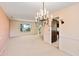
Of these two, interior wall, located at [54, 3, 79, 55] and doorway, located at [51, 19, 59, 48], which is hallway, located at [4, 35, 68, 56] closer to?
doorway, located at [51, 19, 59, 48]

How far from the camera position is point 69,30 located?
14.7ft

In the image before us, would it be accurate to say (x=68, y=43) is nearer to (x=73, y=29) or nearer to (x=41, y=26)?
(x=73, y=29)

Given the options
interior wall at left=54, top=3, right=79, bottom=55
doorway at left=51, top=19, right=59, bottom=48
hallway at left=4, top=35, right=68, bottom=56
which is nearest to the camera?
interior wall at left=54, top=3, right=79, bottom=55

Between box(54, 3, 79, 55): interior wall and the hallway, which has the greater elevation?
box(54, 3, 79, 55): interior wall

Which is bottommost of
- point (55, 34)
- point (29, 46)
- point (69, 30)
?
point (29, 46)

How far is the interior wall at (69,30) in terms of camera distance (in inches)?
161

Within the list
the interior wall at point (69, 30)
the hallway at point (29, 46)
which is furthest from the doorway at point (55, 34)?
the hallway at point (29, 46)

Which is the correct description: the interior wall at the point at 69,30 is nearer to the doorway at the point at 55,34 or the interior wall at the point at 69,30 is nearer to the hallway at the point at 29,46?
the doorway at the point at 55,34

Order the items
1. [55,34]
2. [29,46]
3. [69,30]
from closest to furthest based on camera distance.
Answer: [69,30] < [55,34] < [29,46]

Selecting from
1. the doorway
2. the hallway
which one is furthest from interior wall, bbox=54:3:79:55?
the hallway

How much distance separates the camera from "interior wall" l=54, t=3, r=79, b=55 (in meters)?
4.09

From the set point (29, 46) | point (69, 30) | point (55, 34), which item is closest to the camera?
point (69, 30)

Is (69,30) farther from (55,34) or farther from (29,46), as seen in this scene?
(29,46)

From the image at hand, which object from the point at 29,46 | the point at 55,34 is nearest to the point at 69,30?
the point at 55,34
